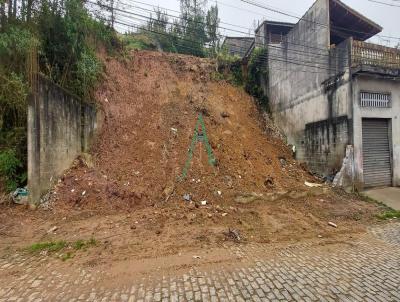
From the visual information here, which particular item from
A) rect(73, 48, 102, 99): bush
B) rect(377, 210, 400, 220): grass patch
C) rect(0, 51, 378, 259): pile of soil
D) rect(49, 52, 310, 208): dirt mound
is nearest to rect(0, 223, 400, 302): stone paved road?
A: rect(0, 51, 378, 259): pile of soil

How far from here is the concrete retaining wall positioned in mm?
6242

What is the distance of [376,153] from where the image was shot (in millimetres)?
8992

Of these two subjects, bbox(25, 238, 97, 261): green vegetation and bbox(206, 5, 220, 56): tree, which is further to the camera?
bbox(206, 5, 220, 56): tree

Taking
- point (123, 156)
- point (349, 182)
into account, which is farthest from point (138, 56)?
point (349, 182)

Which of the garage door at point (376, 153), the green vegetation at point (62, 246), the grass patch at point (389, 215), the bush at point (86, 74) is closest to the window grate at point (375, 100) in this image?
the garage door at point (376, 153)

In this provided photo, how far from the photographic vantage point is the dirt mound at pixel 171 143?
7.17m

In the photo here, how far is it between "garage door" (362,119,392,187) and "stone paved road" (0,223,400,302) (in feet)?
16.9

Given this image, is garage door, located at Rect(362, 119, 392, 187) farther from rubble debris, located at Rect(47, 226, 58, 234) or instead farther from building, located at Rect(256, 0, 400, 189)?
rubble debris, located at Rect(47, 226, 58, 234)

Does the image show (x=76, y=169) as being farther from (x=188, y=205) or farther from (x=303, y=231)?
(x=303, y=231)

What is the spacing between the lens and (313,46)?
393 inches

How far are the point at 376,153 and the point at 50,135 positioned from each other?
33.2 feet

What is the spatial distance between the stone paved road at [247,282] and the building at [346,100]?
5.00 meters

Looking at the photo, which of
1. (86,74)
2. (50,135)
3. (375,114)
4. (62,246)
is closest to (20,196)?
(50,135)

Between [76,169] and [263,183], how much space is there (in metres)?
5.66
